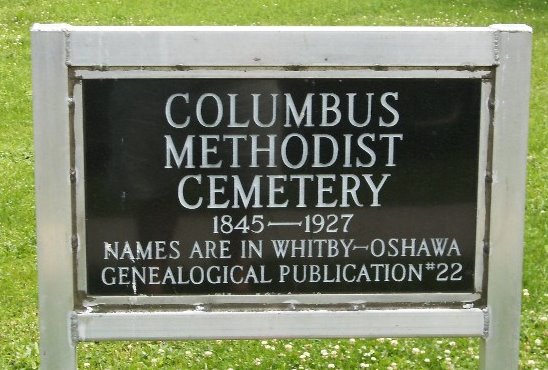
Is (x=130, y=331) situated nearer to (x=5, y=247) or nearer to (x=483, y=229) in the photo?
(x=483, y=229)

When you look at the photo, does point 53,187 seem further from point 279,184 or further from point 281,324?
point 281,324

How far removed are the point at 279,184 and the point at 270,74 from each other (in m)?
0.35

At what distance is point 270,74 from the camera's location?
10.7 feet

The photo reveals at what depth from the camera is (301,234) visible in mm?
3365

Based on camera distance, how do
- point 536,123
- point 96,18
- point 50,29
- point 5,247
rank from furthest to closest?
1. point 96,18
2. point 536,123
3. point 5,247
4. point 50,29

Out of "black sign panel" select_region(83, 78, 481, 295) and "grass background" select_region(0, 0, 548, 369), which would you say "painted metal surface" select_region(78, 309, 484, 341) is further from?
"grass background" select_region(0, 0, 548, 369)

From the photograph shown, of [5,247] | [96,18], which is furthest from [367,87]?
[96,18]

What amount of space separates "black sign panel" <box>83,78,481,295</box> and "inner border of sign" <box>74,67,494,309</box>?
2cm

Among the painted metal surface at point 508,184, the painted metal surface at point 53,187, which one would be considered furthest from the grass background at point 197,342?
the painted metal surface at point 53,187

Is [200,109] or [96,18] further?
[96,18]

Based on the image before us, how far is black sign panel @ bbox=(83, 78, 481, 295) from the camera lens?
327 centimetres

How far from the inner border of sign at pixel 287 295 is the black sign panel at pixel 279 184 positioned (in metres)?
0.02

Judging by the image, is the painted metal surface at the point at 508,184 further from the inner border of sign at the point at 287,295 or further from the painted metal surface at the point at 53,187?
the painted metal surface at the point at 53,187

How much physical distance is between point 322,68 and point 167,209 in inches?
26.3
